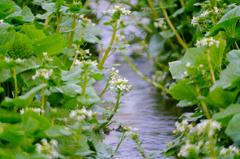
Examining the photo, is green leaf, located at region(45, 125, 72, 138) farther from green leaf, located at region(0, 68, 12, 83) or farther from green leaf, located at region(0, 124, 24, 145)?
green leaf, located at region(0, 68, 12, 83)

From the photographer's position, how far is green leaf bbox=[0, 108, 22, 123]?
2.97 ft

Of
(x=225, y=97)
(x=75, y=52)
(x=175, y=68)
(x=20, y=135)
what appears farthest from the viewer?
(x=75, y=52)

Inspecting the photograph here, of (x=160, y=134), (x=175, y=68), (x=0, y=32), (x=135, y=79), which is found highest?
(x=0, y=32)

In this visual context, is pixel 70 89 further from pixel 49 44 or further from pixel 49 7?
pixel 49 7

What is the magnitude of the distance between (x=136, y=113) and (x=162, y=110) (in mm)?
192

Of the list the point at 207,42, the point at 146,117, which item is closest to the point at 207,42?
the point at 207,42

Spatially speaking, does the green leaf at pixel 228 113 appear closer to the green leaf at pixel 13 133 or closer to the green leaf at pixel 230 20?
the green leaf at pixel 230 20

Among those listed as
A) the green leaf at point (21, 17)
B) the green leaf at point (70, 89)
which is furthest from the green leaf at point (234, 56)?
the green leaf at point (21, 17)

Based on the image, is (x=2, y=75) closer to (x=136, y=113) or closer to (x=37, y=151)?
(x=37, y=151)

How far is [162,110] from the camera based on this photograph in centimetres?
215

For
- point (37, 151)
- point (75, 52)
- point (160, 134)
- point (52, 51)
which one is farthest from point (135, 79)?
point (37, 151)

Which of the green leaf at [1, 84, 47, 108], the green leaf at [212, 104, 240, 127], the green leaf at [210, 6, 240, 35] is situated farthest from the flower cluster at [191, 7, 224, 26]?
the green leaf at [1, 84, 47, 108]

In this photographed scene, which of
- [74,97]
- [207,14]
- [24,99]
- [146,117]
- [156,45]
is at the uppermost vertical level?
[207,14]

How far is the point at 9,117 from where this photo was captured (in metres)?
0.91
